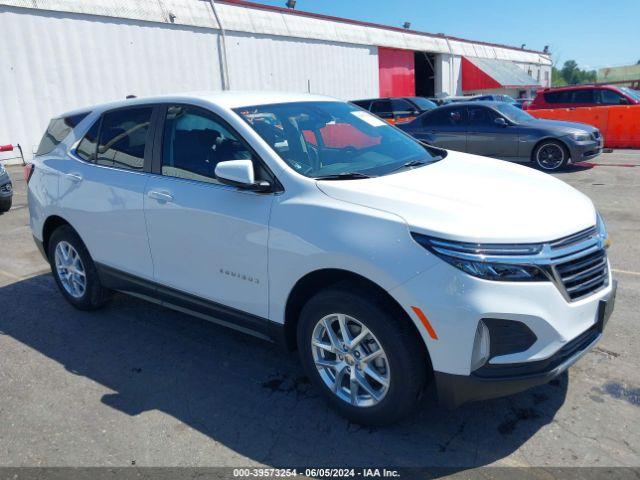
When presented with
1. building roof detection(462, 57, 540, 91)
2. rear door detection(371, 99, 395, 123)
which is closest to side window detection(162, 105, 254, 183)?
rear door detection(371, 99, 395, 123)

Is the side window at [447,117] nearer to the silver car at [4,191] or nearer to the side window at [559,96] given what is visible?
the side window at [559,96]

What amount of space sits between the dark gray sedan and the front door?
9.20m

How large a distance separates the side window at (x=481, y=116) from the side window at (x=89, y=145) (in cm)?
925

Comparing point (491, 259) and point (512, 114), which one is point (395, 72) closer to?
point (512, 114)

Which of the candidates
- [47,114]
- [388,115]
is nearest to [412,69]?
[388,115]

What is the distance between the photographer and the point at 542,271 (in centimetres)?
255

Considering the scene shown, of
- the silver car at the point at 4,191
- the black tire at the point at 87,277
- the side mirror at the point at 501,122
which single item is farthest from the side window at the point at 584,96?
the black tire at the point at 87,277

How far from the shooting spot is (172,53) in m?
20.3

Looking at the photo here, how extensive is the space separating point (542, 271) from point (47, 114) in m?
17.9

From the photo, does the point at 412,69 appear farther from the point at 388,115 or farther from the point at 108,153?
the point at 108,153

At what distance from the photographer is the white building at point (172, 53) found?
53.6 ft

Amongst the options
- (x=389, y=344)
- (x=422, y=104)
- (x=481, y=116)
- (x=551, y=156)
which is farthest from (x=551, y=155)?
(x=389, y=344)

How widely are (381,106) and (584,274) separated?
16638 millimetres

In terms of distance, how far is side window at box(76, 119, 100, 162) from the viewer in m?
4.42
